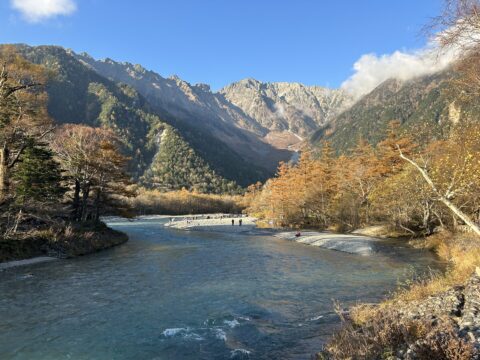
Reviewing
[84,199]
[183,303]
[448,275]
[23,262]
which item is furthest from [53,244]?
[448,275]

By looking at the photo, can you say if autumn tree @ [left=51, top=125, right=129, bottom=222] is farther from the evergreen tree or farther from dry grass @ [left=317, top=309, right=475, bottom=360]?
dry grass @ [left=317, top=309, right=475, bottom=360]

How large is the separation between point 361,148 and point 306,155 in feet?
45.4

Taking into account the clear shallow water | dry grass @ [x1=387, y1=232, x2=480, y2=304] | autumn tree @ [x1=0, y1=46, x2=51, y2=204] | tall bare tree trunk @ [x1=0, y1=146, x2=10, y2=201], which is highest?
autumn tree @ [x1=0, y1=46, x2=51, y2=204]

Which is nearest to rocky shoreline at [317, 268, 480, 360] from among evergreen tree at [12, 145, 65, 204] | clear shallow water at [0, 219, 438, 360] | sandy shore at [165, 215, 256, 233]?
clear shallow water at [0, 219, 438, 360]

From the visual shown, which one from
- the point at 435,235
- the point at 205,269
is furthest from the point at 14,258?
the point at 435,235

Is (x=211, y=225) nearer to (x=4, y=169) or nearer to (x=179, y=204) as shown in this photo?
(x=4, y=169)

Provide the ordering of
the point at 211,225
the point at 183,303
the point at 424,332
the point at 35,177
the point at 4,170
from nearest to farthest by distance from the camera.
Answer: the point at 424,332 < the point at 183,303 < the point at 4,170 < the point at 35,177 < the point at 211,225

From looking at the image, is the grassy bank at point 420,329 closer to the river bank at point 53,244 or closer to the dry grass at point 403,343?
the dry grass at point 403,343

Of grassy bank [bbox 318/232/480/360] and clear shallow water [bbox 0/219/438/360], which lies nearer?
grassy bank [bbox 318/232/480/360]

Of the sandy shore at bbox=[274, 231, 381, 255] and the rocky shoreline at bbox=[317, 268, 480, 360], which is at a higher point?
the rocky shoreline at bbox=[317, 268, 480, 360]

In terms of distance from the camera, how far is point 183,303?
64.5 ft

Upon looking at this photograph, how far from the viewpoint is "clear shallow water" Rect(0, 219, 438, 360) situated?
1383cm

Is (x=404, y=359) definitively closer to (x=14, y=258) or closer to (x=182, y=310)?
(x=182, y=310)

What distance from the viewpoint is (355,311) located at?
592 inches
